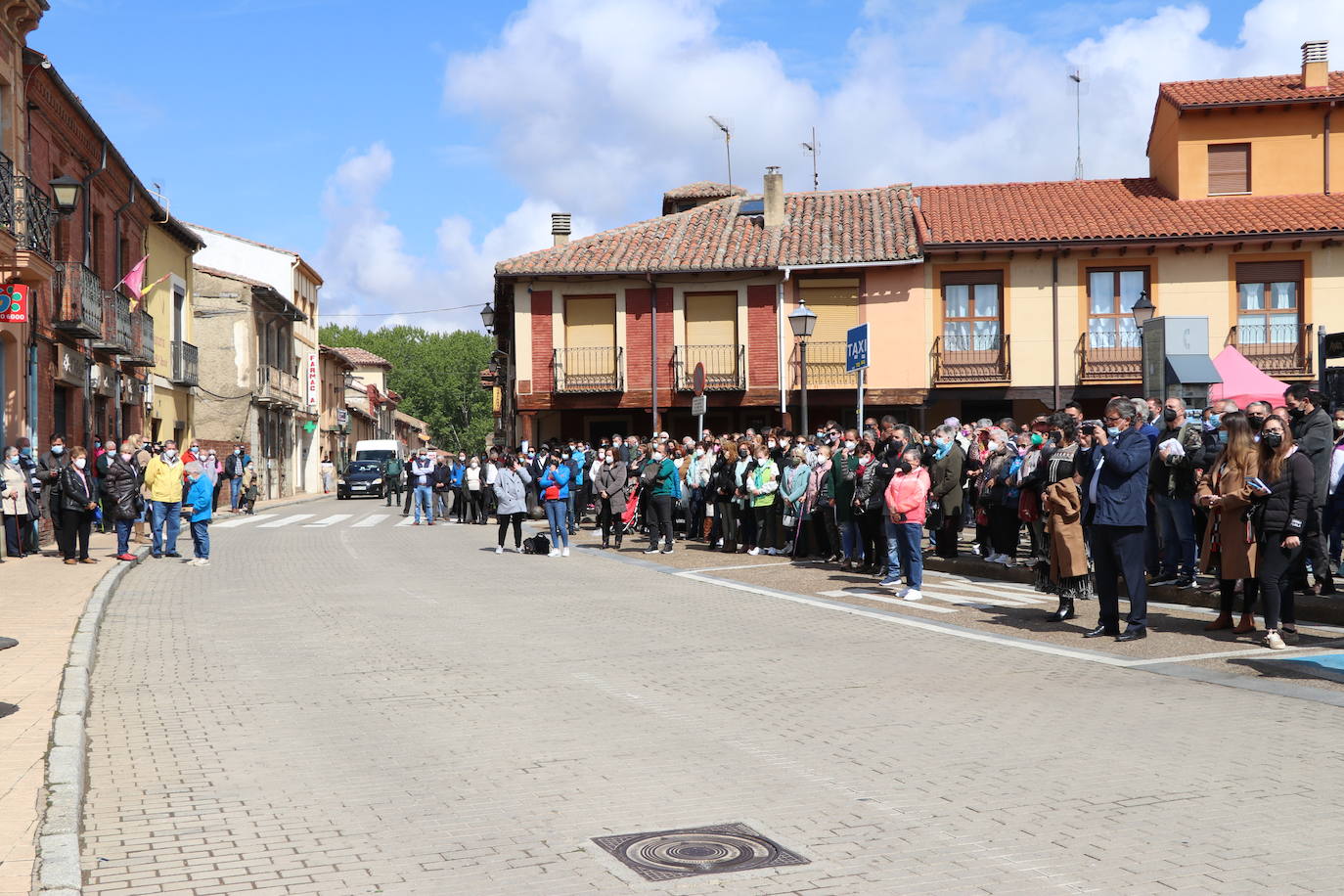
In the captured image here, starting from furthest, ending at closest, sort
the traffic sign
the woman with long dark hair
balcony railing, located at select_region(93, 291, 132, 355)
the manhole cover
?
balcony railing, located at select_region(93, 291, 132, 355) < the traffic sign < the woman with long dark hair < the manhole cover

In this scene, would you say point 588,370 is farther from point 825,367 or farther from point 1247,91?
point 1247,91

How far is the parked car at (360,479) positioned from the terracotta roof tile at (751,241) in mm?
16514

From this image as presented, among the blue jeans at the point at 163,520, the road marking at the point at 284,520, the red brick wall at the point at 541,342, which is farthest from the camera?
the red brick wall at the point at 541,342

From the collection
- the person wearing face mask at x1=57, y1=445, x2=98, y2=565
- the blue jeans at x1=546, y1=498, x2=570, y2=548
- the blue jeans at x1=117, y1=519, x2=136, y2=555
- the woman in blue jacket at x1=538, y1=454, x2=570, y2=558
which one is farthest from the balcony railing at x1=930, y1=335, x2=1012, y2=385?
the person wearing face mask at x1=57, y1=445, x2=98, y2=565

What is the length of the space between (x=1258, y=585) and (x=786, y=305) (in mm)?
24173

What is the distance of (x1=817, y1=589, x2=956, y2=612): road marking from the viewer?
12785mm

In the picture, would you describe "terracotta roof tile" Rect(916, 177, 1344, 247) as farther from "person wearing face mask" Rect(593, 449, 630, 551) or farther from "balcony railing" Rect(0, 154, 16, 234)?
"balcony railing" Rect(0, 154, 16, 234)

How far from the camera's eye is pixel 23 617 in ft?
39.6

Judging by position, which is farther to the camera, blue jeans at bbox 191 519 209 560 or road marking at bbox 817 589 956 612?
blue jeans at bbox 191 519 209 560

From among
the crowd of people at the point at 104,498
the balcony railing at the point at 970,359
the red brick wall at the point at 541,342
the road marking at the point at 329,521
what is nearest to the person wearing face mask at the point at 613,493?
the crowd of people at the point at 104,498

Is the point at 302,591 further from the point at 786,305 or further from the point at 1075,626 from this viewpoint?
the point at 786,305

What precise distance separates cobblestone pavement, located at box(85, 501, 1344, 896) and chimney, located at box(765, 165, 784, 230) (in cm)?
2521

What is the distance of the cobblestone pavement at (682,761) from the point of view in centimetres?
470

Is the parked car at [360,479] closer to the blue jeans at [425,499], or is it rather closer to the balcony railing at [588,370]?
the balcony railing at [588,370]
